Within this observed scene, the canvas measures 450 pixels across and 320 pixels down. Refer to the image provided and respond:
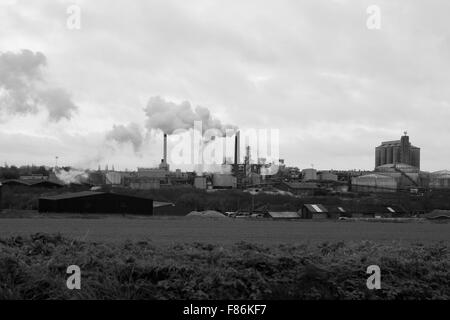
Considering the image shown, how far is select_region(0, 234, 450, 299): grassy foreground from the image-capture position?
8555 mm

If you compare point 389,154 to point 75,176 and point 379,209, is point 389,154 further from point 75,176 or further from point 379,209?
point 379,209

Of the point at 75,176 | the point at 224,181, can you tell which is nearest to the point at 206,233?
the point at 75,176

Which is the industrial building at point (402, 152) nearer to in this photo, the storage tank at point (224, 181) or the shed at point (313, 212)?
the storage tank at point (224, 181)

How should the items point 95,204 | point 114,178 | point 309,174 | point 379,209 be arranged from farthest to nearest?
point 309,174 < point 114,178 < point 379,209 < point 95,204

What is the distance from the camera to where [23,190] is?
292 feet

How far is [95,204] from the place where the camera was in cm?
5453

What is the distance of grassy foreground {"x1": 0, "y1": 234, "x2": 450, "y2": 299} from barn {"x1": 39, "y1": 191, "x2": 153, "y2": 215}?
43.1 m

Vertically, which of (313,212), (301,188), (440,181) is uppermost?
(440,181)

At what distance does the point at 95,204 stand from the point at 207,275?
47.3 metres

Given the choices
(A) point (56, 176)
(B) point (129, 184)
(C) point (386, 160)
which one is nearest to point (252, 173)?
(B) point (129, 184)

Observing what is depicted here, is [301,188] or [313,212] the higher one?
[301,188]
